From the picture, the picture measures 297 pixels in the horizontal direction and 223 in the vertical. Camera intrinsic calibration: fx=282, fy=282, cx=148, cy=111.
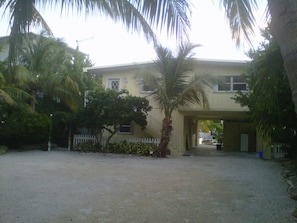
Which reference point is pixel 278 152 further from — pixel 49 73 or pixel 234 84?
pixel 49 73

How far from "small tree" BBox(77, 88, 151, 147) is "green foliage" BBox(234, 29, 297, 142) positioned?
5466 mm

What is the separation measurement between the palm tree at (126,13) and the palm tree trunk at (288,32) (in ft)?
8.51

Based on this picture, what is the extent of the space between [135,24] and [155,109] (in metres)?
13.2

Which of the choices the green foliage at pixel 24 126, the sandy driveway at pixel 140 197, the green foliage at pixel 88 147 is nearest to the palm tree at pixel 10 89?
the green foliage at pixel 24 126

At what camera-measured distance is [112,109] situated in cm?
1577

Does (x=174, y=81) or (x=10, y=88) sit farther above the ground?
(x=174, y=81)

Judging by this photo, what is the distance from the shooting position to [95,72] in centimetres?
2055

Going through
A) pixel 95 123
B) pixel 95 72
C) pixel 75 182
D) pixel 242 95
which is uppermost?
pixel 95 72

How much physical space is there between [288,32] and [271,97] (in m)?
4.91

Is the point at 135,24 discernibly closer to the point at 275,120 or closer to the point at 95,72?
the point at 275,120

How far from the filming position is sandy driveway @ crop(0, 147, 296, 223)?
16.3 feet

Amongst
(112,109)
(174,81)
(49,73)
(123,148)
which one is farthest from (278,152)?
(49,73)

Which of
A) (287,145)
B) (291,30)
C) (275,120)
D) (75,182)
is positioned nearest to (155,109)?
(287,145)

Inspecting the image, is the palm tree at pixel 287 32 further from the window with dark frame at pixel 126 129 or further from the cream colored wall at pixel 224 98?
the window with dark frame at pixel 126 129
